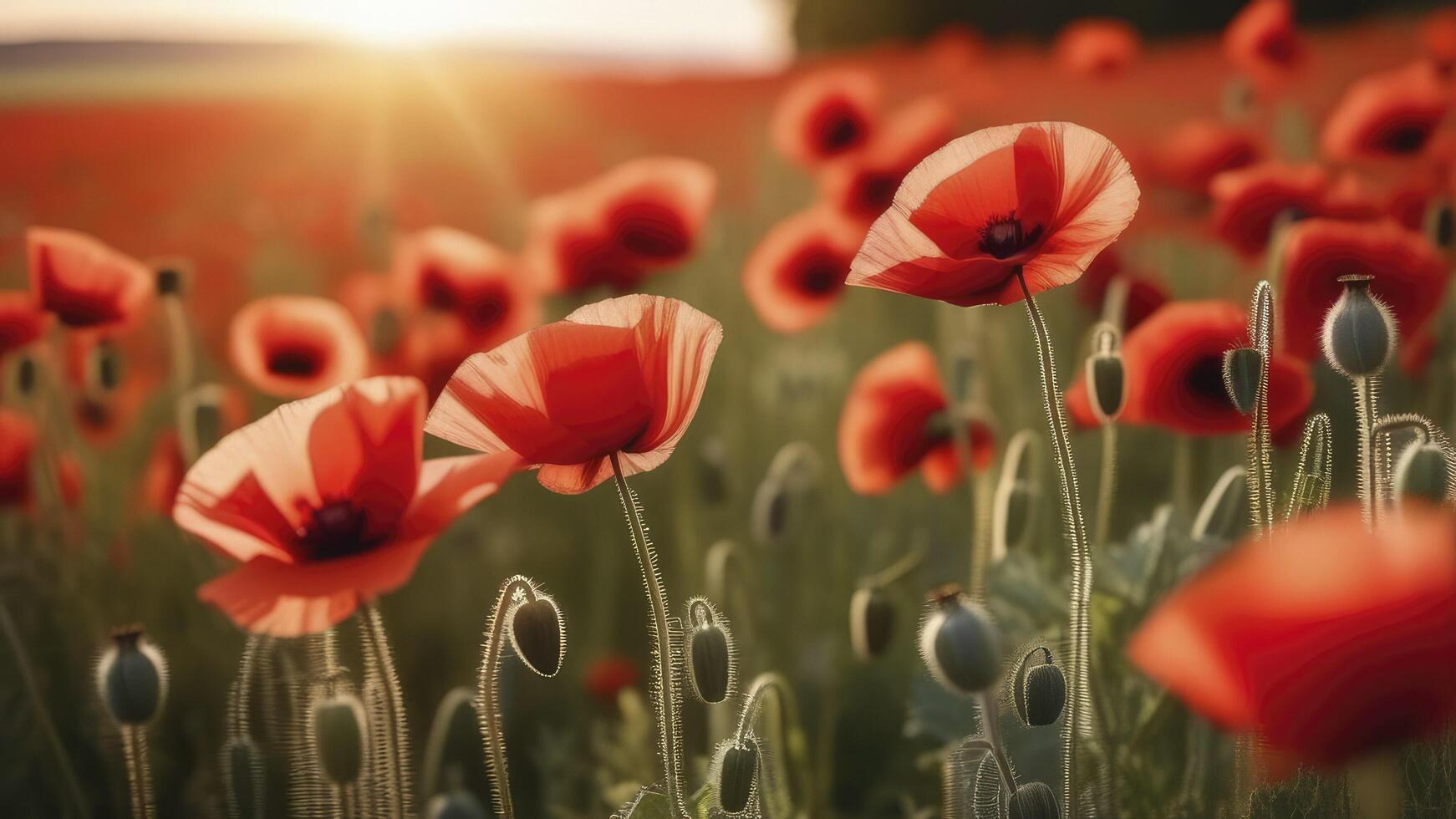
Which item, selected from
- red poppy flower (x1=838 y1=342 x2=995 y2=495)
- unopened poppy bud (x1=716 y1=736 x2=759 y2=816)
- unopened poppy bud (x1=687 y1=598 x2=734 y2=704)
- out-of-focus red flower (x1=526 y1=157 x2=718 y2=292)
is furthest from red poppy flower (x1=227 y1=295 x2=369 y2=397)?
unopened poppy bud (x1=716 y1=736 x2=759 y2=816)

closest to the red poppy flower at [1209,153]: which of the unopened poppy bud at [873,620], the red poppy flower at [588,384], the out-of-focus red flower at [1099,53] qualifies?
the unopened poppy bud at [873,620]

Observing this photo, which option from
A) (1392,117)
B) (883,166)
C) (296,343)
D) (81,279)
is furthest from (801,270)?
(81,279)

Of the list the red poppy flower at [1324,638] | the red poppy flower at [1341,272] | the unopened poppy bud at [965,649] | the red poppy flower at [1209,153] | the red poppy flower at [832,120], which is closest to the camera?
the red poppy flower at [1324,638]

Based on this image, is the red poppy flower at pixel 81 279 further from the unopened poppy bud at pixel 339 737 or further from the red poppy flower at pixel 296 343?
the unopened poppy bud at pixel 339 737

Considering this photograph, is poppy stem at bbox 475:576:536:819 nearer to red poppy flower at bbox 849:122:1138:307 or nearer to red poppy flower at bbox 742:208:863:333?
red poppy flower at bbox 849:122:1138:307

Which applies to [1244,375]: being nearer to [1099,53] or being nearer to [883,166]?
[883,166]
